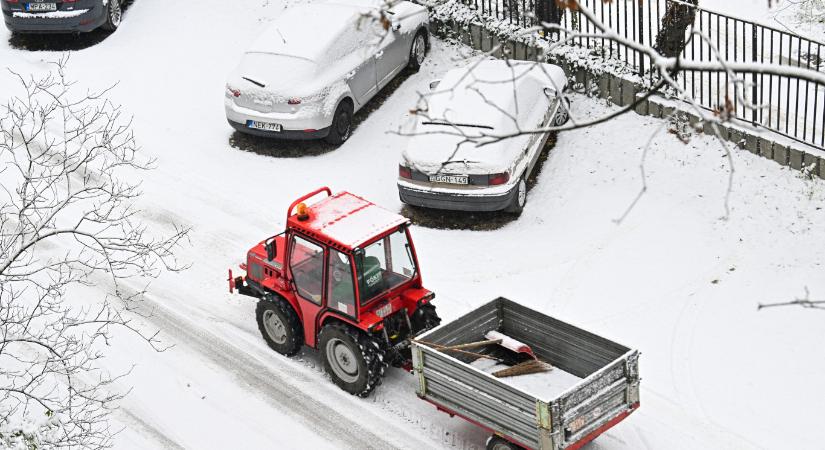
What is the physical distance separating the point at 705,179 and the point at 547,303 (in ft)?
10.1

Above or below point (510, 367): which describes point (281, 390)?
below

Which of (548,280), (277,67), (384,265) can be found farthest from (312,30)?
(384,265)

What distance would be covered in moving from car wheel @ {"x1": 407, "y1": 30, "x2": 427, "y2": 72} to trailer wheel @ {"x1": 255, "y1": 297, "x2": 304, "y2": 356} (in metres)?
6.63

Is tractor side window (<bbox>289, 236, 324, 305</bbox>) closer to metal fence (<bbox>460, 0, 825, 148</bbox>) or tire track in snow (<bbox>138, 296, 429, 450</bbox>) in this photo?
tire track in snow (<bbox>138, 296, 429, 450</bbox>)

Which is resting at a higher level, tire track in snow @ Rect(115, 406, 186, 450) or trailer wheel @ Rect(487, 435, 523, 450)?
trailer wheel @ Rect(487, 435, 523, 450)

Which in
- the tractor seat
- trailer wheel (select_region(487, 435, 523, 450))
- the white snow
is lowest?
trailer wheel (select_region(487, 435, 523, 450))

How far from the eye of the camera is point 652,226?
44.3 feet

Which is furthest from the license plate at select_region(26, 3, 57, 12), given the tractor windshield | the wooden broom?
the wooden broom

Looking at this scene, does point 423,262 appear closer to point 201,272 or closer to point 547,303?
point 547,303

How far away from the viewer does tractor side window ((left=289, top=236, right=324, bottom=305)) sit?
10.8 meters

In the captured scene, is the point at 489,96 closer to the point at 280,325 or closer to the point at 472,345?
the point at 280,325

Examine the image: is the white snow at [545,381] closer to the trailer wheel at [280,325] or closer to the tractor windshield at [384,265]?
the tractor windshield at [384,265]

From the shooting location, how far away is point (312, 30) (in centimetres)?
1622

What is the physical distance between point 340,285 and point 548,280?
3.14 meters
